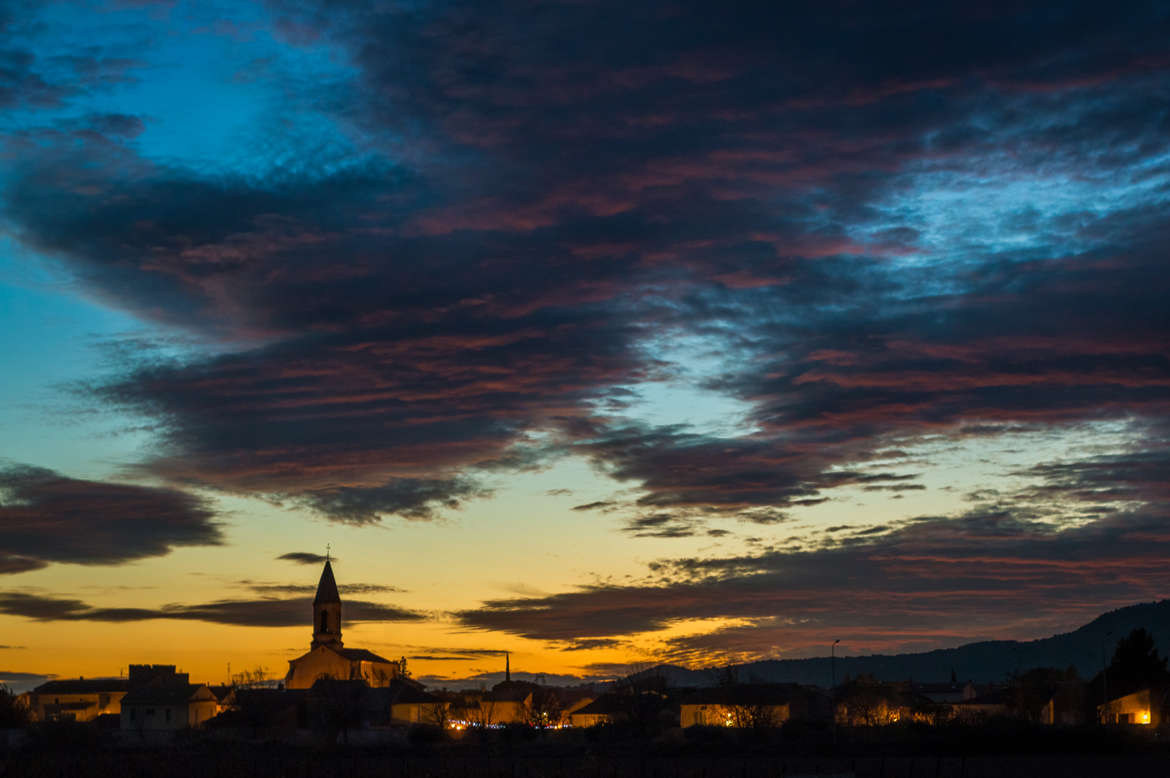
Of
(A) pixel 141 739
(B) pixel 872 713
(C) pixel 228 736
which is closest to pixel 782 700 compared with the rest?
(B) pixel 872 713

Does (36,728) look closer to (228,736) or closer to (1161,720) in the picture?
(228,736)

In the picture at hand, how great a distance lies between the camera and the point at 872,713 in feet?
385

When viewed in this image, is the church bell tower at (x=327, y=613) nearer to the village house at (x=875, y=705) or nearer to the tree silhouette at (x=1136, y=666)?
the village house at (x=875, y=705)

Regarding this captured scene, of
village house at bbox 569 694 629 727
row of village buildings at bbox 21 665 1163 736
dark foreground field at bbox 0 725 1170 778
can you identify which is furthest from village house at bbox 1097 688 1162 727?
village house at bbox 569 694 629 727

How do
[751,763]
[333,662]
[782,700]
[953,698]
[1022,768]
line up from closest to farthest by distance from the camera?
[1022,768] < [751,763] < [782,700] < [953,698] < [333,662]

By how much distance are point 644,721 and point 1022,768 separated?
46.6 metres

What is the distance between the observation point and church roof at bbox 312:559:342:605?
170750mm

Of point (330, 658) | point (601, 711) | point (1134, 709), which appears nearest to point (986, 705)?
point (1134, 709)

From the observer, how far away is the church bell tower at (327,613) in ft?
553

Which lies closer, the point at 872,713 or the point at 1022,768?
the point at 1022,768

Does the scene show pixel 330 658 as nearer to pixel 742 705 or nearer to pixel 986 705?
pixel 742 705

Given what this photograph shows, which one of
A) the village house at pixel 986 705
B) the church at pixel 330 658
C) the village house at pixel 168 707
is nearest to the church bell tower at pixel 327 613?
the church at pixel 330 658

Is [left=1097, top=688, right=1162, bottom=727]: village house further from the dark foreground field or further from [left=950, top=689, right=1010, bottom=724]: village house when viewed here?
the dark foreground field

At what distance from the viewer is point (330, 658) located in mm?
164125
